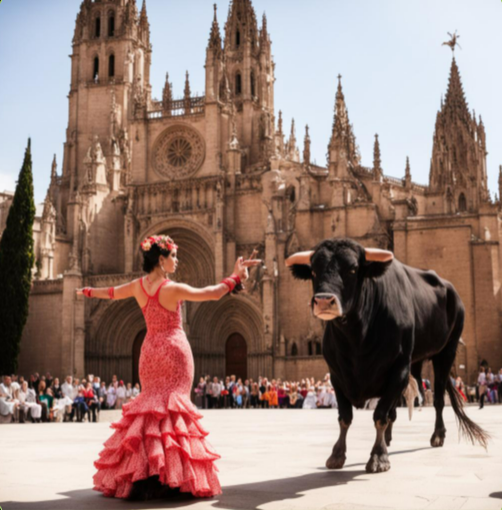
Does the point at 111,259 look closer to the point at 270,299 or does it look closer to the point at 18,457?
the point at 270,299

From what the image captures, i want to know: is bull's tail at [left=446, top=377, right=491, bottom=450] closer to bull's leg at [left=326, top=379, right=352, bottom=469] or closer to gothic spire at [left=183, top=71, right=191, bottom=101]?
bull's leg at [left=326, top=379, right=352, bottom=469]

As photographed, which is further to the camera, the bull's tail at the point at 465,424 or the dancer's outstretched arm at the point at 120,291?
the bull's tail at the point at 465,424

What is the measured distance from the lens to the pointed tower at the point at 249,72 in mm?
49219

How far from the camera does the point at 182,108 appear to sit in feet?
154

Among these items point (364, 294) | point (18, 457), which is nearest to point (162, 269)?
point (364, 294)

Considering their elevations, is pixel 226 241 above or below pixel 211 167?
below

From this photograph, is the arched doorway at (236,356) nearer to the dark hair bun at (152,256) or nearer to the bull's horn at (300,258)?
the bull's horn at (300,258)

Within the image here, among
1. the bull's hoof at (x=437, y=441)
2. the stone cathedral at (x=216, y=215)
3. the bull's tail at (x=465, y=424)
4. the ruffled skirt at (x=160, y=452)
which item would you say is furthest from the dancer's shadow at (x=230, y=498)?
the stone cathedral at (x=216, y=215)

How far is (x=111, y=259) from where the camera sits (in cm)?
4572

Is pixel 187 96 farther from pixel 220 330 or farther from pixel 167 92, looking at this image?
pixel 220 330

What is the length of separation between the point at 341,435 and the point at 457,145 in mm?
51024

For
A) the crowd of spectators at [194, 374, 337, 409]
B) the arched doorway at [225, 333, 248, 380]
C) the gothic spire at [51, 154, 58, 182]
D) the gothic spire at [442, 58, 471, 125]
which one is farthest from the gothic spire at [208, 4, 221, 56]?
the crowd of spectators at [194, 374, 337, 409]

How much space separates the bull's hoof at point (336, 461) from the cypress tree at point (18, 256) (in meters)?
31.2

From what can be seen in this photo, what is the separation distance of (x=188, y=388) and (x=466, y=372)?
106 feet
